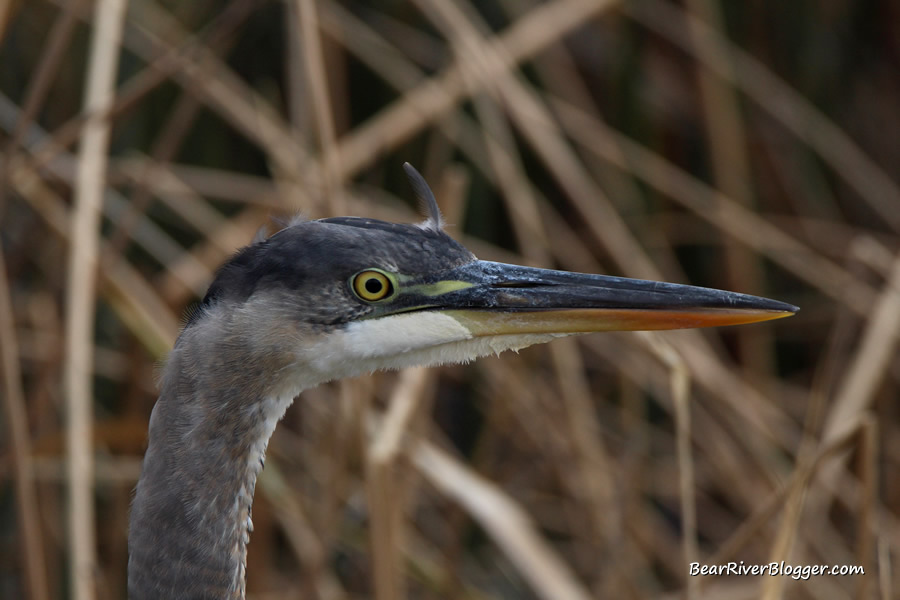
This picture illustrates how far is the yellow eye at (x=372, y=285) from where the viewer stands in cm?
152

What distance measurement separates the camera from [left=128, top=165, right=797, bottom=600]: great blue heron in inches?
58.4

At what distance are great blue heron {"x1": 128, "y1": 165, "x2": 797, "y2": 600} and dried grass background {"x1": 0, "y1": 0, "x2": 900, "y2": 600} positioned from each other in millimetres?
377

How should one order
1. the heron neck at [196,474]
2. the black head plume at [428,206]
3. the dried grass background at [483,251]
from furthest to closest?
the dried grass background at [483,251], the black head plume at [428,206], the heron neck at [196,474]

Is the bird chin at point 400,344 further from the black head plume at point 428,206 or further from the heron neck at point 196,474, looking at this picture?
the black head plume at point 428,206

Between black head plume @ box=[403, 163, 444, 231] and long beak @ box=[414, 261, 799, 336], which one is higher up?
black head plume @ box=[403, 163, 444, 231]

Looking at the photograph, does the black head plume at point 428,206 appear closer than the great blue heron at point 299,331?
No

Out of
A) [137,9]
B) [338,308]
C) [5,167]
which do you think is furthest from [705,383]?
[137,9]

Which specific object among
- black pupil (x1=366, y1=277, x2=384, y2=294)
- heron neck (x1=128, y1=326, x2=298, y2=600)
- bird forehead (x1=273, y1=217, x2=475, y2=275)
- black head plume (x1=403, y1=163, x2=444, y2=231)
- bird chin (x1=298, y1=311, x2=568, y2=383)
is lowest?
heron neck (x1=128, y1=326, x2=298, y2=600)

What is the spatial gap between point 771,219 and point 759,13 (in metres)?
0.86

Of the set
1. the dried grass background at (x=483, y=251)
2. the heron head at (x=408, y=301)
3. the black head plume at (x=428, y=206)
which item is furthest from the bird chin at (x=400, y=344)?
the dried grass background at (x=483, y=251)

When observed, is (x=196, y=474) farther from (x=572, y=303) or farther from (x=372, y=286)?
(x=572, y=303)

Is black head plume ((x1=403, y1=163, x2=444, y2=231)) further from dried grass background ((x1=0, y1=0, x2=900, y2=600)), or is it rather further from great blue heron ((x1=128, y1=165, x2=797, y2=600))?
dried grass background ((x1=0, y1=0, x2=900, y2=600))

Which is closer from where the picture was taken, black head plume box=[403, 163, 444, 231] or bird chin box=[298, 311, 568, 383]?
bird chin box=[298, 311, 568, 383]

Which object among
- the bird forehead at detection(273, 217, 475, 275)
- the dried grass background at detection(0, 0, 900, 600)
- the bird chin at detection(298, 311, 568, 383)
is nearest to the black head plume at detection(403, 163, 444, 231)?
the bird forehead at detection(273, 217, 475, 275)
